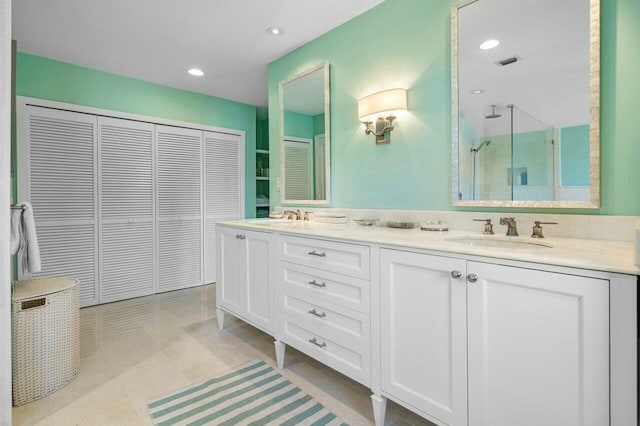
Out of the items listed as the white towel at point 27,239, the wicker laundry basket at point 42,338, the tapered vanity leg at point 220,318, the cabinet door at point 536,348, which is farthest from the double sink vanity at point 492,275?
the white towel at point 27,239

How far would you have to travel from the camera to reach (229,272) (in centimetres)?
253

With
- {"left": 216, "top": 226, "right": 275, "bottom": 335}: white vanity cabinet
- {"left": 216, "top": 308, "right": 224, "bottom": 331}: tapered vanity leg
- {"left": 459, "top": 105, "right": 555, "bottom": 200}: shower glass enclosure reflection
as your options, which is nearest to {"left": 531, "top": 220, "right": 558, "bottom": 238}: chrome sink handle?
{"left": 459, "top": 105, "right": 555, "bottom": 200}: shower glass enclosure reflection

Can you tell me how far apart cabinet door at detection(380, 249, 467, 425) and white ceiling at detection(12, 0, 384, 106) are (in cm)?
187

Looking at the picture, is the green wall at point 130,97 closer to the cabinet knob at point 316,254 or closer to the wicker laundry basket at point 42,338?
the wicker laundry basket at point 42,338

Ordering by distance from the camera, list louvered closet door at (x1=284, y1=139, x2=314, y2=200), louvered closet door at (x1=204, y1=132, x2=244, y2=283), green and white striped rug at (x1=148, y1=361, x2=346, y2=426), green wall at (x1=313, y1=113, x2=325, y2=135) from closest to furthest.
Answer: green and white striped rug at (x1=148, y1=361, x2=346, y2=426) → green wall at (x1=313, y1=113, x2=325, y2=135) → louvered closet door at (x1=284, y1=139, x2=314, y2=200) → louvered closet door at (x1=204, y1=132, x2=244, y2=283)

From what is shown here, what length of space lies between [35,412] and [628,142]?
9.76 ft

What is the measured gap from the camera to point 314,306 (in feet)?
5.91

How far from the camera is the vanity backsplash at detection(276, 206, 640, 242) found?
1339mm

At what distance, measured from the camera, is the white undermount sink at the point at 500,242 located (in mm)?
1405

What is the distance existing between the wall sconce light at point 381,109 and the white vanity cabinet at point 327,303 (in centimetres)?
92

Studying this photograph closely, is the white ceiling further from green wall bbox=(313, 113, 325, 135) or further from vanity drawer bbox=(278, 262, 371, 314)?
vanity drawer bbox=(278, 262, 371, 314)

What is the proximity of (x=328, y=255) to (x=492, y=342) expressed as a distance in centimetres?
83

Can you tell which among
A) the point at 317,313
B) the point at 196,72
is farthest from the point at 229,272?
the point at 196,72
